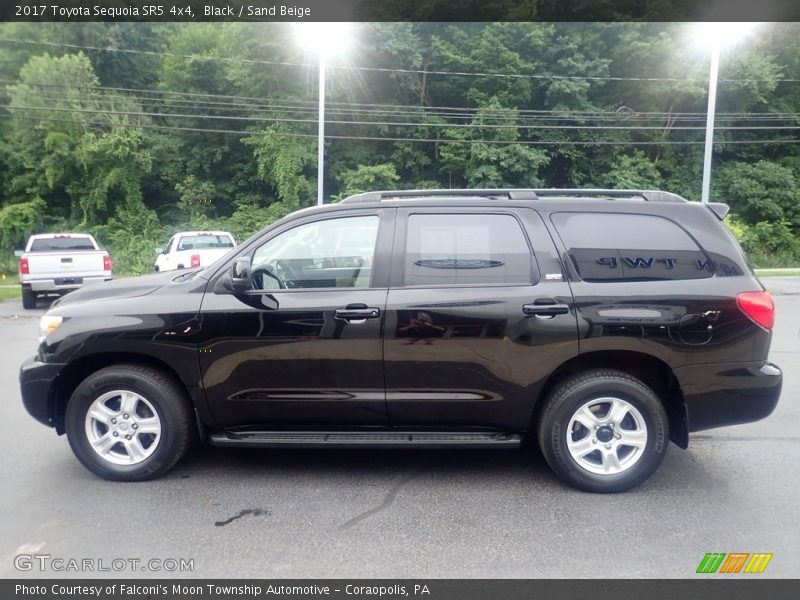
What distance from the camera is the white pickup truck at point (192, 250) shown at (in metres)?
16.9

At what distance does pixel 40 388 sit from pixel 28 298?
12.0 metres

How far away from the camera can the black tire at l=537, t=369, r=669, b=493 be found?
4043 mm

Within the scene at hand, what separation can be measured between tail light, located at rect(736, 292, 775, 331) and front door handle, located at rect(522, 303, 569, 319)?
1088 millimetres

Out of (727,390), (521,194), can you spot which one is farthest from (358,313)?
(727,390)

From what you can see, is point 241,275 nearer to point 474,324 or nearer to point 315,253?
point 315,253

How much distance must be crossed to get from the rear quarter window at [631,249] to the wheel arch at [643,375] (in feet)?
1.66

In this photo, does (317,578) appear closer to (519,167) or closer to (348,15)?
(348,15)

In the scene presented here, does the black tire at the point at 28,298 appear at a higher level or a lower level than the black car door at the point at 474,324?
lower

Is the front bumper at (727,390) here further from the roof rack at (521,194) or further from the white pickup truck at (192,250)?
the white pickup truck at (192,250)

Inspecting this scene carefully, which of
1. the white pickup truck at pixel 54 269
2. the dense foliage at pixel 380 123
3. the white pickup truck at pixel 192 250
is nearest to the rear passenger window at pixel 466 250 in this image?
the white pickup truck at pixel 54 269

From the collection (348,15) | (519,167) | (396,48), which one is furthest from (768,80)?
(348,15)

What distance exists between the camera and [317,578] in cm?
312
